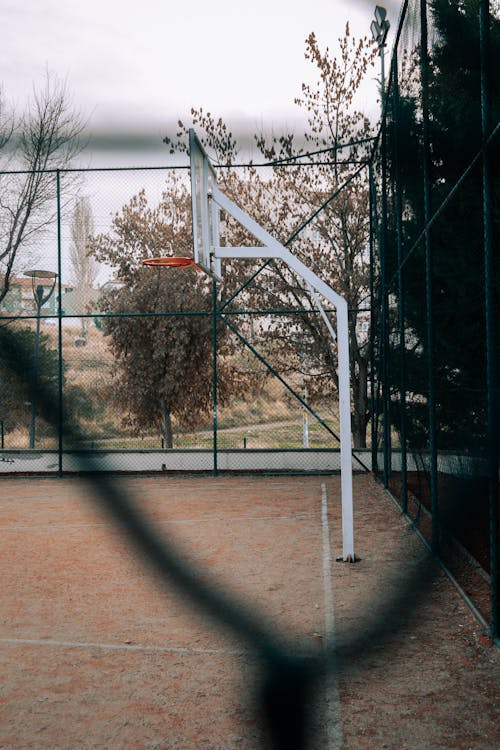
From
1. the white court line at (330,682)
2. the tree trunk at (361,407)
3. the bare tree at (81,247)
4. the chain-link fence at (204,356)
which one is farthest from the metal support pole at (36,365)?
the tree trunk at (361,407)

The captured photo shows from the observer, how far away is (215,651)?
3.50 meters

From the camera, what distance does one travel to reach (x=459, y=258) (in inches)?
207

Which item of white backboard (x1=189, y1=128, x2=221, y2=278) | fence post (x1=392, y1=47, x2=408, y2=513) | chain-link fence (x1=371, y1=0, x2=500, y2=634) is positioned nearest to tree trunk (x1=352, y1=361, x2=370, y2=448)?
chain-link fence (x1=371, y1=0, x2=500, y2=634)

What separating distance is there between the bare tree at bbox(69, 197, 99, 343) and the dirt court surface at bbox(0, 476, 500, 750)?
10.4 inches

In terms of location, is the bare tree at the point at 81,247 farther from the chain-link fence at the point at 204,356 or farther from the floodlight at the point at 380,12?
the chain-link fence at the point at 204,356

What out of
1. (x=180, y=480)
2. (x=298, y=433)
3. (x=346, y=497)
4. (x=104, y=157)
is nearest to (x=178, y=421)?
(x=298, y=433)

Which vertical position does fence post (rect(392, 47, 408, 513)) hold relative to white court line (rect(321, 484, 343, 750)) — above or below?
above

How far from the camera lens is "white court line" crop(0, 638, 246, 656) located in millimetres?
3467

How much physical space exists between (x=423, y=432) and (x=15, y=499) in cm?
450

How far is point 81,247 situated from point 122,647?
2969mm

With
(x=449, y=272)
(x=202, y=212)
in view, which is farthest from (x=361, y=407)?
(x=202, y=212)

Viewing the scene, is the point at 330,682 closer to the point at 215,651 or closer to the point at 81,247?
the point at 215,651

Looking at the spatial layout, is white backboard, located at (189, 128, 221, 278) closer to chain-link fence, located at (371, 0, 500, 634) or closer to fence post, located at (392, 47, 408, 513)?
chain-link fence, located at (371, 0, 500, 634)

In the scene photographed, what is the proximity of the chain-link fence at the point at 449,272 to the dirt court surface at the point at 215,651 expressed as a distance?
19.1 inches
